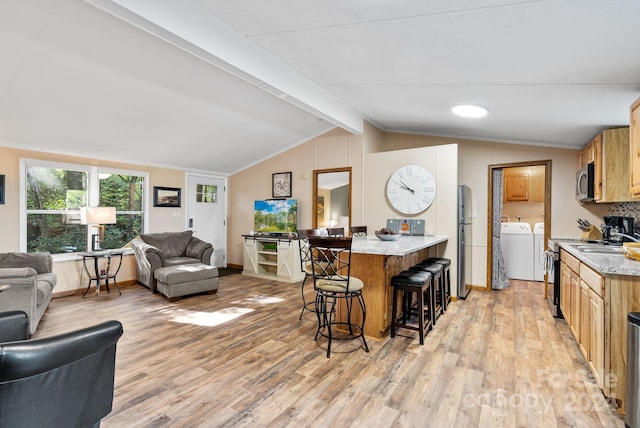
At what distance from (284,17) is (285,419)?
2.65m

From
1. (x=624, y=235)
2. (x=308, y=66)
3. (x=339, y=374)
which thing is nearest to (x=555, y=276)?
(x=624, y=235)

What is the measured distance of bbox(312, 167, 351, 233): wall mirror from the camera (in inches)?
240

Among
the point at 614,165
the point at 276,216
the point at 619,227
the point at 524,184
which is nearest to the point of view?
the point at 614,165

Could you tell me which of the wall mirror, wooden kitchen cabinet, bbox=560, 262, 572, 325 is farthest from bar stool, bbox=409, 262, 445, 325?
the wall mirror

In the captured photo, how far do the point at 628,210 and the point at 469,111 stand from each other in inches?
90.0

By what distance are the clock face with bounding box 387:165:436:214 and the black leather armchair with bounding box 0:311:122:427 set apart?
422cm

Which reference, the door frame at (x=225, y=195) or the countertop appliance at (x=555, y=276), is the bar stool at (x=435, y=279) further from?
the door frame at (x=225, y=195)

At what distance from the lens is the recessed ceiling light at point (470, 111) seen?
11.8 ft

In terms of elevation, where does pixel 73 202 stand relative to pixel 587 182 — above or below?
below

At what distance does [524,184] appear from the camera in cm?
674

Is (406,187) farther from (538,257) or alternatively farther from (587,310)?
(538,257)

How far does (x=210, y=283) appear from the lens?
15.9ft

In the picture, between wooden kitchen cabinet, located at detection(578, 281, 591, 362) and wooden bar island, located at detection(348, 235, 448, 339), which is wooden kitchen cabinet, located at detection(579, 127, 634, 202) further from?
wooden bar island, located at detection(348, 235, 448, 339)

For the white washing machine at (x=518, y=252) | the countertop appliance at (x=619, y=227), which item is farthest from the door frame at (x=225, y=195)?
the countertop appliance at (x=619, y=227)
